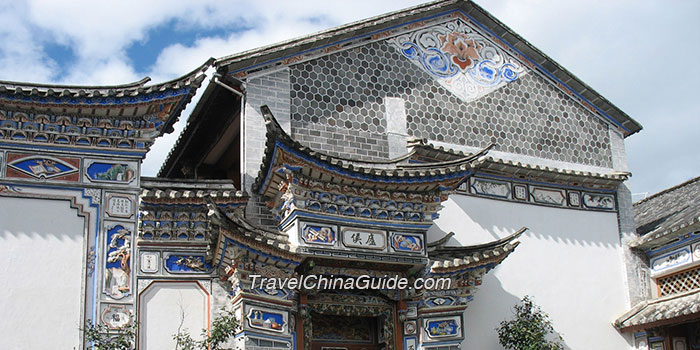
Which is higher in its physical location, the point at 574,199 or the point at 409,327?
the point at 574,199

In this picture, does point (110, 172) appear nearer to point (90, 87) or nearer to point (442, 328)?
point (90, 87)

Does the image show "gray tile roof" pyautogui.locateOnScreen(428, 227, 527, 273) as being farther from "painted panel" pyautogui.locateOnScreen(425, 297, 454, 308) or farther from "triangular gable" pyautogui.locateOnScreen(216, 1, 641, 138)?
"triangular gable" pyautogui.locateOnScreen(216, 1, 641, 138)

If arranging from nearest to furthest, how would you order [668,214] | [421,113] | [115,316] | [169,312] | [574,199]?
[115,316] < [169,312] < [421,113] < [574,199] < [668,214]

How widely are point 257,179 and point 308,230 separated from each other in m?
1.14

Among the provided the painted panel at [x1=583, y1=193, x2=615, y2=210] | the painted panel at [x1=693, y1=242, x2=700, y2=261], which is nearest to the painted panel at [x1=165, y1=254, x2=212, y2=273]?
the painted panel at [x1=583, y1=193, x2=615, y2=210]

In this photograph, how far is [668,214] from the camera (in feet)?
55.5

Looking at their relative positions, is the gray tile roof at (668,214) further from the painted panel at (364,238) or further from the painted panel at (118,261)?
the painted panel at (118,261)

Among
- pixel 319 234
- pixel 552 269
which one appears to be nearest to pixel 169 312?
pixel 319 234

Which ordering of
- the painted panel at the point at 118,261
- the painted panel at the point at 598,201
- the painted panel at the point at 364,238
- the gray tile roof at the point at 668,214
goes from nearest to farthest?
the painted panel at the point at 118,261
the painted panel at the point at 364,238
the gray tile roof at the point at 668,214
the painted panel at the point at 598,201

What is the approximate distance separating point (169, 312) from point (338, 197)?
8.97ft

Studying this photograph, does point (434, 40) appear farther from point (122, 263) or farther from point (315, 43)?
point (122, 263)

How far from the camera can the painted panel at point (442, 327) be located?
13.3m

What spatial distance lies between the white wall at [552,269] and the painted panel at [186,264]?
3.76m

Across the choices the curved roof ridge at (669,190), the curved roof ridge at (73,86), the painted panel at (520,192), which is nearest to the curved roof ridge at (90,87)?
the curved roof ridge at (73,86)
